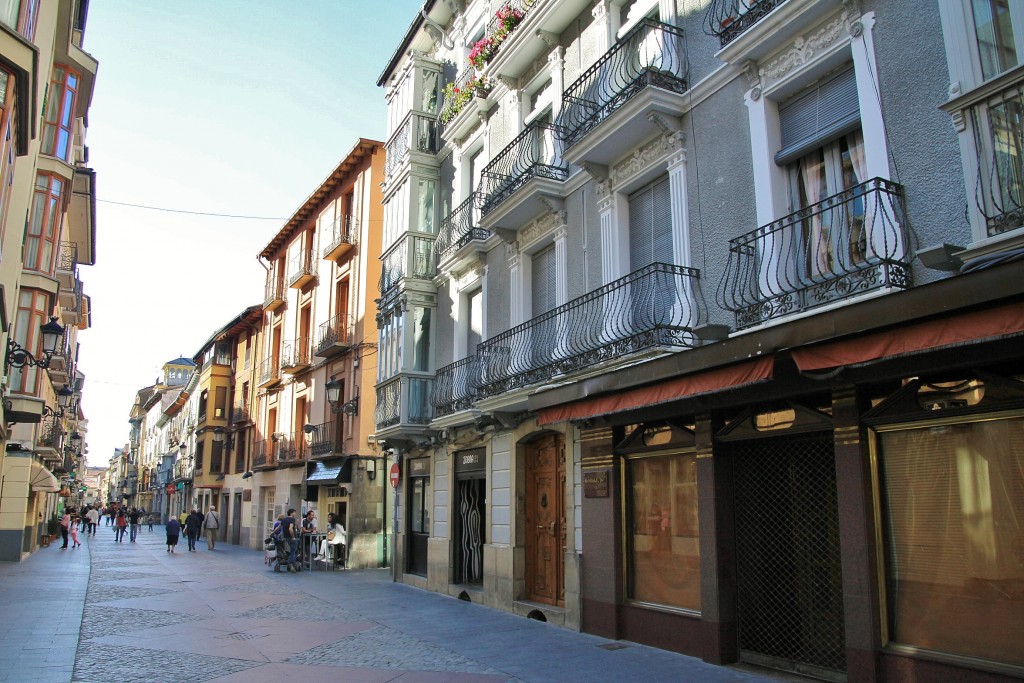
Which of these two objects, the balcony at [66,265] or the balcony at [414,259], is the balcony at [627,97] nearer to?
the balcony at [414,259]

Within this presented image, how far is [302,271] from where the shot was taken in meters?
28.4

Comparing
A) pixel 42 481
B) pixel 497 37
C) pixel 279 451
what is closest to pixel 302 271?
pixel 279 451

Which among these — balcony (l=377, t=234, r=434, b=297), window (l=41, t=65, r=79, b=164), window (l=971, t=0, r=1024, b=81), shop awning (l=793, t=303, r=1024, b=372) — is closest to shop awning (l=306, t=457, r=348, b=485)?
balcony (l=377, t=234, r=434, b=297)

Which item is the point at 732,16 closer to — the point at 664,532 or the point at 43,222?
the point at 664,532

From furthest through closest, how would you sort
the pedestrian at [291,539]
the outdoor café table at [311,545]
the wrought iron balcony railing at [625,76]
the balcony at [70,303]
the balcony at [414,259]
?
the balcony at [70,303]
the outdoor café table at [311,545]
the pedestrian at [291,539]
the balcony at [414,259]
the wrought iron balcony railing at [625,76]

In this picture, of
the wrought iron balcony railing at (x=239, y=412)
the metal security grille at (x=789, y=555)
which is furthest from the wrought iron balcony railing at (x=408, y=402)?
the wrought iron balcony railing at (x=239, y=412)

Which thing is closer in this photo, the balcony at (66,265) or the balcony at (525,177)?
the balcony at (525,177)

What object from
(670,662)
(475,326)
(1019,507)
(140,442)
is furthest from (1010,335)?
(140,442)

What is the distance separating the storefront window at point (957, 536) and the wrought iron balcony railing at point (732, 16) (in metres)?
4.77

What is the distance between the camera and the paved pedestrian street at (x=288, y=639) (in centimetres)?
807

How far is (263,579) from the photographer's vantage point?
60.9 feet

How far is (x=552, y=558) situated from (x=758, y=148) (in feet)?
23.1

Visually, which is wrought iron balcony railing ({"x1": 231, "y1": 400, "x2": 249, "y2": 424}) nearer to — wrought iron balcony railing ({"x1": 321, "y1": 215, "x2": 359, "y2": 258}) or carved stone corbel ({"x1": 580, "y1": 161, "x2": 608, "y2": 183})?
wrought iron balcony railing ({"x1": 321, "y1": 215, "x2": 359, "y2": 258})

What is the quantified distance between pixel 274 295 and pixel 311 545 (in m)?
14.6
